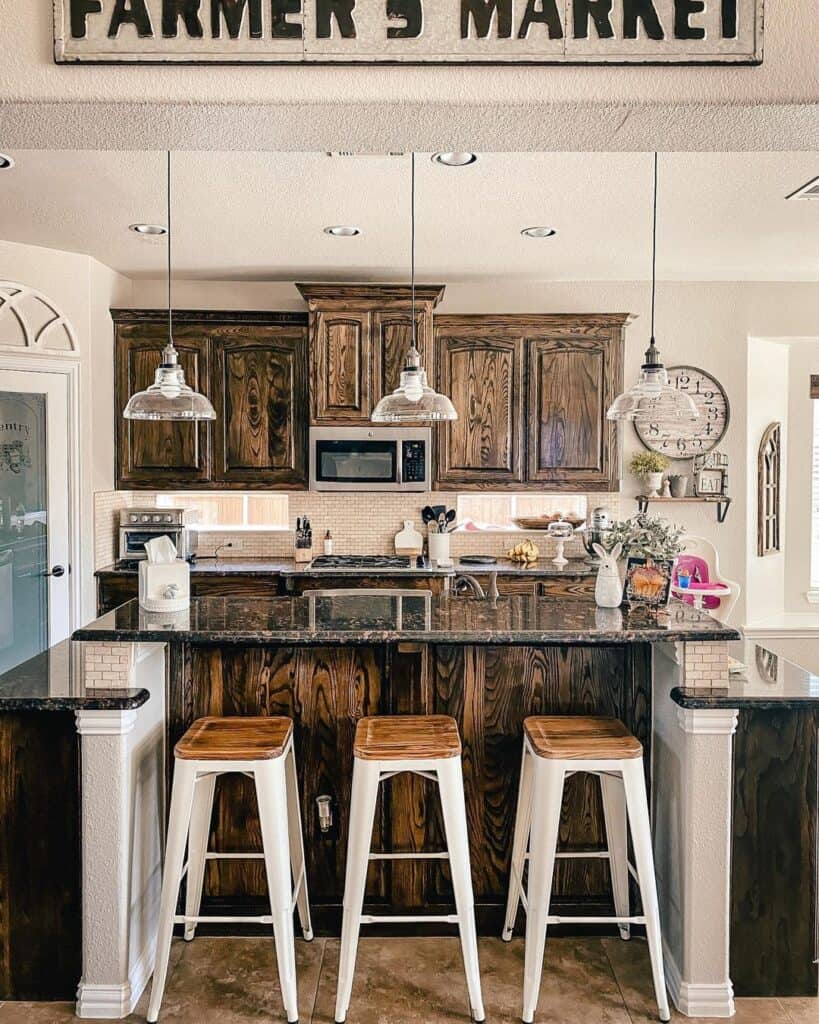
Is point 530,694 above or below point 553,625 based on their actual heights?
below

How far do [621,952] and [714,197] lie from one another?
10.1 ft

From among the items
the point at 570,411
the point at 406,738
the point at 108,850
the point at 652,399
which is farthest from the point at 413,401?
the point at 570,411

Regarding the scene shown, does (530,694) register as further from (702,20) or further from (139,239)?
(139,239)

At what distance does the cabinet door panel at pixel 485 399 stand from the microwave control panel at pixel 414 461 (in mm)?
158

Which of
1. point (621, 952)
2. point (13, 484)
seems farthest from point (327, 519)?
point (621, 952)

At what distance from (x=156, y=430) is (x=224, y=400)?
0.46 metres

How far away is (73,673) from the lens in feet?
8.27

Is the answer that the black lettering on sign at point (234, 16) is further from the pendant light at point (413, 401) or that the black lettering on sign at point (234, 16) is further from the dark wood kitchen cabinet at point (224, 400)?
the dark wood kitchen cabinet at point (224, 400)

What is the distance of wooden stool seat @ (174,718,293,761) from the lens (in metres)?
2.22

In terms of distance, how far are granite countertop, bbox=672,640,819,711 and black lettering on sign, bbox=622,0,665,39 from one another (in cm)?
167

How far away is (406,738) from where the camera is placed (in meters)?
2.29

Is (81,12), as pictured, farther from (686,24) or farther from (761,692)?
(761,692)

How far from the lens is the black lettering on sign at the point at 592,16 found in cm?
158

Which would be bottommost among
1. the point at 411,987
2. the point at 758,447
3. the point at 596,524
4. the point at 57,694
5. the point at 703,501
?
the point at 411,987
